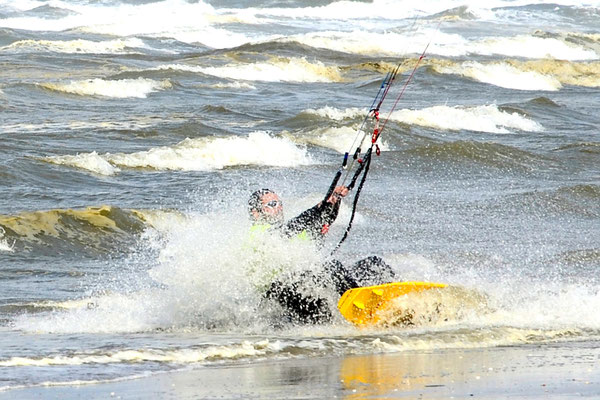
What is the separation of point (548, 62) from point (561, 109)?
10980 millimetres

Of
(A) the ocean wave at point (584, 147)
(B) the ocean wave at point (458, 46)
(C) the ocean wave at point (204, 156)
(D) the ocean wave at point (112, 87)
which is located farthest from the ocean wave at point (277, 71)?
(A) the ocean wave at point (584, 147)

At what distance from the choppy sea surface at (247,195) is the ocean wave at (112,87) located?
98mm

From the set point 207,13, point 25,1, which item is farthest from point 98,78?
point 25,1

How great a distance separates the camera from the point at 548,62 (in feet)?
123

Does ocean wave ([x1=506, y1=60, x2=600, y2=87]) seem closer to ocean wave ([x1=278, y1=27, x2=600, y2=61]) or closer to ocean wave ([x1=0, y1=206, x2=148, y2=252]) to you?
ocean wave ([x1=278, y1=27, x2=600, y2=61])

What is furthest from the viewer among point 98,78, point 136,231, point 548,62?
point 548,62

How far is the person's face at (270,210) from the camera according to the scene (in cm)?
843

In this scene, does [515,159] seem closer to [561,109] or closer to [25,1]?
[561,109]

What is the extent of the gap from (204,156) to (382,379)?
12.9 m

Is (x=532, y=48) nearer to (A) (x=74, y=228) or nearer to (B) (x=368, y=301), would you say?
(A) (x=74, y=228)

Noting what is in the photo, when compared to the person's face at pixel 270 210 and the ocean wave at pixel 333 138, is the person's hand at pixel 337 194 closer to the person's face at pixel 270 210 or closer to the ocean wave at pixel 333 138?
the person's face at pixel 270 210

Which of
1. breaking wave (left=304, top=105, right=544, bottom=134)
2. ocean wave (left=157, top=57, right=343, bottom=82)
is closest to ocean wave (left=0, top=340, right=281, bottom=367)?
breaking wave (left=304, top=105, right=544, bottom=134)

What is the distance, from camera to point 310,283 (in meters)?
8.30

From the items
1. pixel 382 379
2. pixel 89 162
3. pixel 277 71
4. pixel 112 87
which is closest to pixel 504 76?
pixel 277 71
